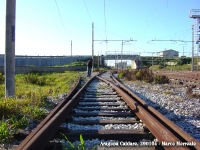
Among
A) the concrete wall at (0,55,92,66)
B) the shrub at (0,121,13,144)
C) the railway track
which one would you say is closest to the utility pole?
the railway track

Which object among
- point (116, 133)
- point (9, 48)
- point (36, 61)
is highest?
point (36, 61)

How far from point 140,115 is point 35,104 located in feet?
9.94

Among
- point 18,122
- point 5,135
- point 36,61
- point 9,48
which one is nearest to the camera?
point 5,135

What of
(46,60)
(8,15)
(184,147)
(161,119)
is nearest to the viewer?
(184,147)

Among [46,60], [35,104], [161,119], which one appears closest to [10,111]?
[35,104]

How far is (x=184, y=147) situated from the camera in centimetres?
305

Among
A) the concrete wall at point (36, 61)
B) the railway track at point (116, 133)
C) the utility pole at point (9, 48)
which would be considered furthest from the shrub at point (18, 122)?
the concrete wall at point (36, 61)

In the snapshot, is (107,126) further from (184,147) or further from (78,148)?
(184,147)

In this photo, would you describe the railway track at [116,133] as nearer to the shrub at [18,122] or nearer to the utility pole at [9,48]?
the shrub at [18,122]

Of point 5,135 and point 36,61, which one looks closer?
point 5,135

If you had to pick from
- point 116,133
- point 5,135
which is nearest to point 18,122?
point 5,135

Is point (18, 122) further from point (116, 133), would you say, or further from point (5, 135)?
point (116, 133)

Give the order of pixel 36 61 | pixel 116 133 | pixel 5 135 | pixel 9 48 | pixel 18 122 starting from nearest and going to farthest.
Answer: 1. pixel 5 135
2. pixel 116 133
3. pixel 18 122
4. pixel 9 48
5. pixel 36 61

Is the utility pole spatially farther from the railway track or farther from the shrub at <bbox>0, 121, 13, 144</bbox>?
the shrub at <bbox>0, 121, 13, 144</bbox>
